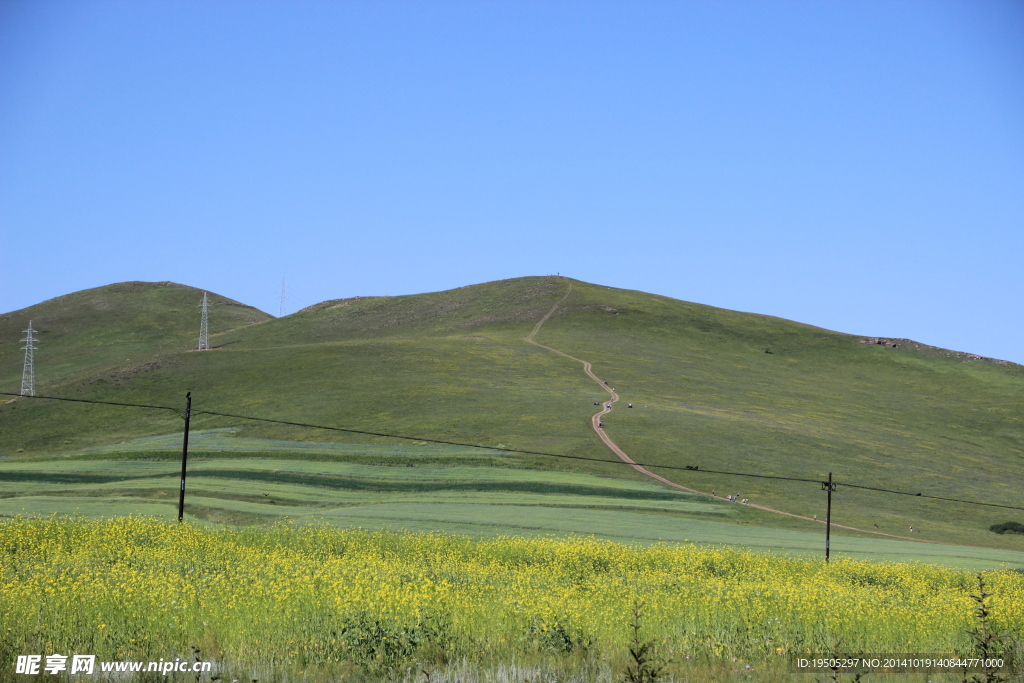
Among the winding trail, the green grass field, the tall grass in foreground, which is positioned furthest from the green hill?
the tall grass in foreground

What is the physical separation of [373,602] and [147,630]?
5.60 m

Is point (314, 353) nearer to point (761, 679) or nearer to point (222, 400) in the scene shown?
point (222, 400)

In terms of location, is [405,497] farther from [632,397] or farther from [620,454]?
[632,397]

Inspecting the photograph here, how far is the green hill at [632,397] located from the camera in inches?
2879

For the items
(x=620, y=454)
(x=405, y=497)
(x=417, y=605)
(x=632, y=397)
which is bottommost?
(x=405, y=497)

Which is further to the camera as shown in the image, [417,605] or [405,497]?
[405,497]

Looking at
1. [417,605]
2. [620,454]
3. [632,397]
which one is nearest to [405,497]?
[620,454]

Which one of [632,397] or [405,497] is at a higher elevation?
[632,397]

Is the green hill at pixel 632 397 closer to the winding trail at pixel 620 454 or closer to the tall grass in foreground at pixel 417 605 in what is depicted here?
the winding trail at pixel 620 454

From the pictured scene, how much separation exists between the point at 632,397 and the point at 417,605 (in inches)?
2991

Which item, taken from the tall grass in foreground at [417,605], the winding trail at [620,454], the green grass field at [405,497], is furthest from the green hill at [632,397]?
the tall grass in foreground at [417,605]

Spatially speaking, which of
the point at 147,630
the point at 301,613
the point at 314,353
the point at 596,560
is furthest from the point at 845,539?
the point at 314,353

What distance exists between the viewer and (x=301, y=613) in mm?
20891

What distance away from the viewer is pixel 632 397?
315 ft
